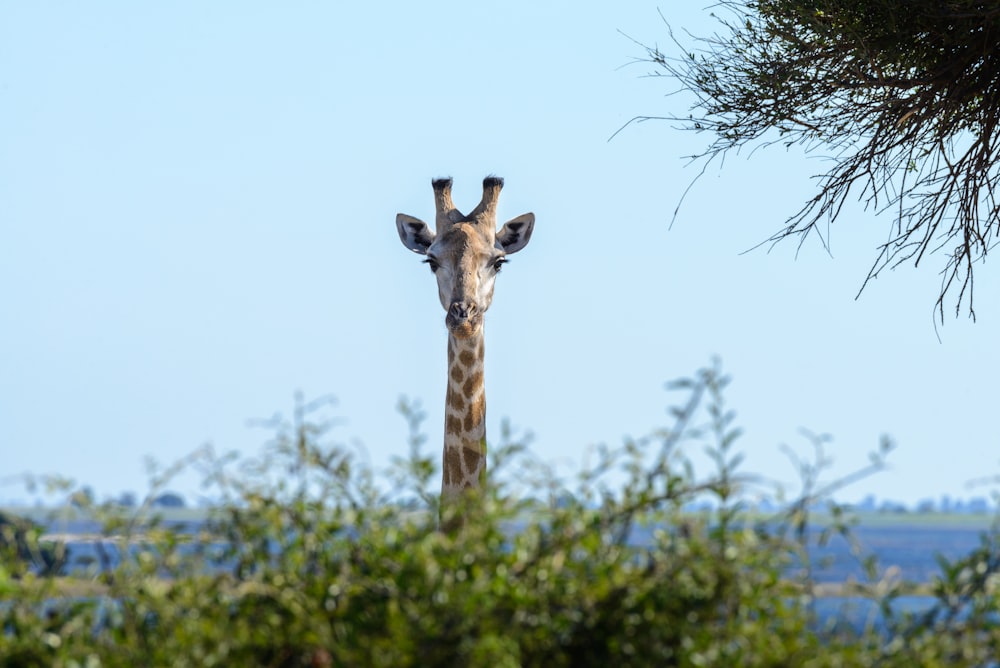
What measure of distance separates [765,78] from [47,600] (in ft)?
34.3

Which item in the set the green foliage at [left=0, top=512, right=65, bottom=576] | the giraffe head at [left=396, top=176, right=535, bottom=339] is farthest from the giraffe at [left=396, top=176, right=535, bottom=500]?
the green foliage at [left=0, top=512, right=65, bottom=576]

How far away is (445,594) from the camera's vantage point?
399 cm

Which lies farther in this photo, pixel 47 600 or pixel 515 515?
pixel 47 600

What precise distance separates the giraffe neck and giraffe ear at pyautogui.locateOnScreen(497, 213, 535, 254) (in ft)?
4.39

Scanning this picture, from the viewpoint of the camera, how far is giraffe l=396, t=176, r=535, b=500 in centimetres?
1007

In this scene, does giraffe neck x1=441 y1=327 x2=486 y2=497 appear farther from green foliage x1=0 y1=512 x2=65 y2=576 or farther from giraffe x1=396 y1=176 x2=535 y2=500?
green foliage x1=0 y1=512 x2=65 y2=576

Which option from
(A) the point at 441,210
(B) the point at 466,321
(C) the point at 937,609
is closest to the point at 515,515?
(C) the point at 937,609

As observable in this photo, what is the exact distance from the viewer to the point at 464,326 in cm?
993

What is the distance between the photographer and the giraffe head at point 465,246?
1006cm

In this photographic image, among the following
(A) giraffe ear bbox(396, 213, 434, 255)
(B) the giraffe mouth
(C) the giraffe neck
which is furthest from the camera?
(A) giraffe ear bbox(396, 213, 434, 255)

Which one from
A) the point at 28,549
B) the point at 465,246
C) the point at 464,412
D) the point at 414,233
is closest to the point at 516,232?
the point at 414,233

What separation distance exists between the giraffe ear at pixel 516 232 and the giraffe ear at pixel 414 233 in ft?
1.93

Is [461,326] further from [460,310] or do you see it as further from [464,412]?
[464,412]

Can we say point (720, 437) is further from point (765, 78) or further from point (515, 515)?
point (765, 78)
